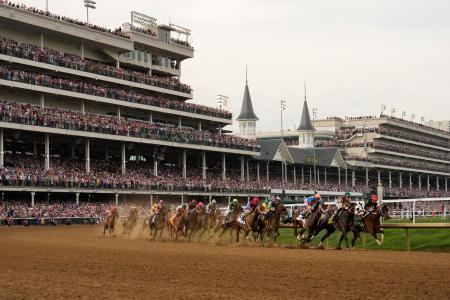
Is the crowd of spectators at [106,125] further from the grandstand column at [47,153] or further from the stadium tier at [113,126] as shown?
the grandstand column at [47,153]

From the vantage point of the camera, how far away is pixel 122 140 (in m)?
59.7

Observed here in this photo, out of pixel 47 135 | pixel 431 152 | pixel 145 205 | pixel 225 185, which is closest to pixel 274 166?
pixel 225 185

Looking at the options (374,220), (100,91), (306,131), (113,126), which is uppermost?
(100,91)

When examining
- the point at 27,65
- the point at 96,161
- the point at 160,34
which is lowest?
the point at 96,161

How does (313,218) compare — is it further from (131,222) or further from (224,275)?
(131,222)

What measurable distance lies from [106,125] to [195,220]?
2959cm

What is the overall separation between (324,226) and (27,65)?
36517 millimetres

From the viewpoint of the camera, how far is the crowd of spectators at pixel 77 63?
53906 mm

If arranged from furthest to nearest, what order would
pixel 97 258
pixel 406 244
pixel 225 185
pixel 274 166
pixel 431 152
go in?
pixel 431 152 < pixel 274 166 < pixel 225 185 < pixel 406 244 < pixel 97 258

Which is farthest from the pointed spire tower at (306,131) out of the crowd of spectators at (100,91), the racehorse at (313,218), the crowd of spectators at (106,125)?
the racehorse at (313,218)

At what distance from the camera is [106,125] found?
5853cm

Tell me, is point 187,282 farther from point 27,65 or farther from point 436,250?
point 27,65

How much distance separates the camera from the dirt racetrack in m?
12.5

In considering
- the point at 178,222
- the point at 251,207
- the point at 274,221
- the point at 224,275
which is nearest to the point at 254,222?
the point at 251,207
